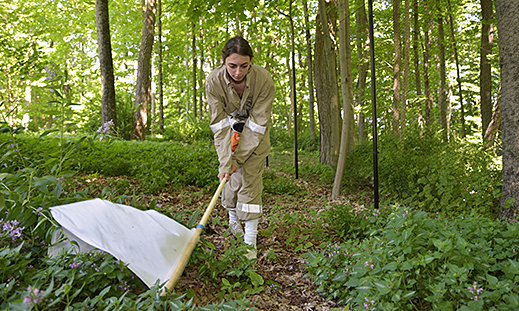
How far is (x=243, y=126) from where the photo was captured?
11.0 ft

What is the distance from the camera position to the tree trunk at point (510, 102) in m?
3.66

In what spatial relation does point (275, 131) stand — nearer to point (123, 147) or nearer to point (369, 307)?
point (123, 147)

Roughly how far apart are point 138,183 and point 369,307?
3796 millimetres

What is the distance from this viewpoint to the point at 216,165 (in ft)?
19.6

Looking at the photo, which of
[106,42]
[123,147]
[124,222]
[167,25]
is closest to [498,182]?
[124,222]

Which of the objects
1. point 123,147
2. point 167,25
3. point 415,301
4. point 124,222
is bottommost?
point 415,301

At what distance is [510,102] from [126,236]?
13.6 ft

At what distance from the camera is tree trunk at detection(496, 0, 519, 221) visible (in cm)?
366

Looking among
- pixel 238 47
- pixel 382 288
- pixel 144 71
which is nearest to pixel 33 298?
pixel 382 288

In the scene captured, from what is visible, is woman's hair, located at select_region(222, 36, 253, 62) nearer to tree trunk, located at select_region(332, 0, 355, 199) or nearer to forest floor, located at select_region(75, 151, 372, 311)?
forest floor, located at select_region(75, 151, 372, 311)

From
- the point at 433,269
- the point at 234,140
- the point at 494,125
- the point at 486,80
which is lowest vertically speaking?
the point at 433,269

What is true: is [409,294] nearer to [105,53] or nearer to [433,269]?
[433,269]

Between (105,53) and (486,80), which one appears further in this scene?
(486,80)

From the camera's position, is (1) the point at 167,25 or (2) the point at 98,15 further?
(1) the point at 167,25
